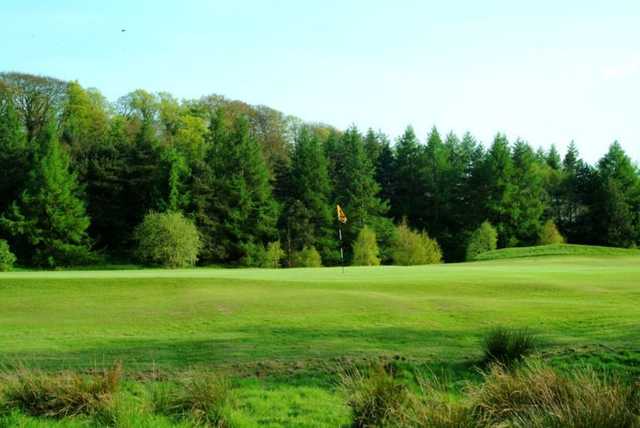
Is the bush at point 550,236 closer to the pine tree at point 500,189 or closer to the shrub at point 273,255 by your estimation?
the pine tree at point 500,189

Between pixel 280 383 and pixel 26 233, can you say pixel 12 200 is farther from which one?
pixel 280 383

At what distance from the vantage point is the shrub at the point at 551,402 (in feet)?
16.9

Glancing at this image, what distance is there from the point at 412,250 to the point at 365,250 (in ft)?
14.6

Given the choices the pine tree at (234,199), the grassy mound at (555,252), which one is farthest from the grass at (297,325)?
the pine tree at (234,199)

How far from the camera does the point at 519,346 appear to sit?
10039 millimetres

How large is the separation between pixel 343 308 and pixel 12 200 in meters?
48.3

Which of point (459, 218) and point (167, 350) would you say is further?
point (459, 218)

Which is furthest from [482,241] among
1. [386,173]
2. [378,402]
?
[378,402]

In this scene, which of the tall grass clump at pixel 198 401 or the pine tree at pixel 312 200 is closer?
the tall grass clump at pixel 198 401

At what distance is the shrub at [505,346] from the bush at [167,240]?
1814 inches

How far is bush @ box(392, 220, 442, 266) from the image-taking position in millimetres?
58281

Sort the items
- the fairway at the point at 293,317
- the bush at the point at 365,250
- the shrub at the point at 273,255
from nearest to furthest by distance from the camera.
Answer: the fairway at the point at 293,317
the bush at the point at 365,250
the shrub at the point at 273,255

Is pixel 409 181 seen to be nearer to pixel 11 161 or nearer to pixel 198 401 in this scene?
pixel 11 161

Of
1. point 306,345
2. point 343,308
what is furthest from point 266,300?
point 306,345
